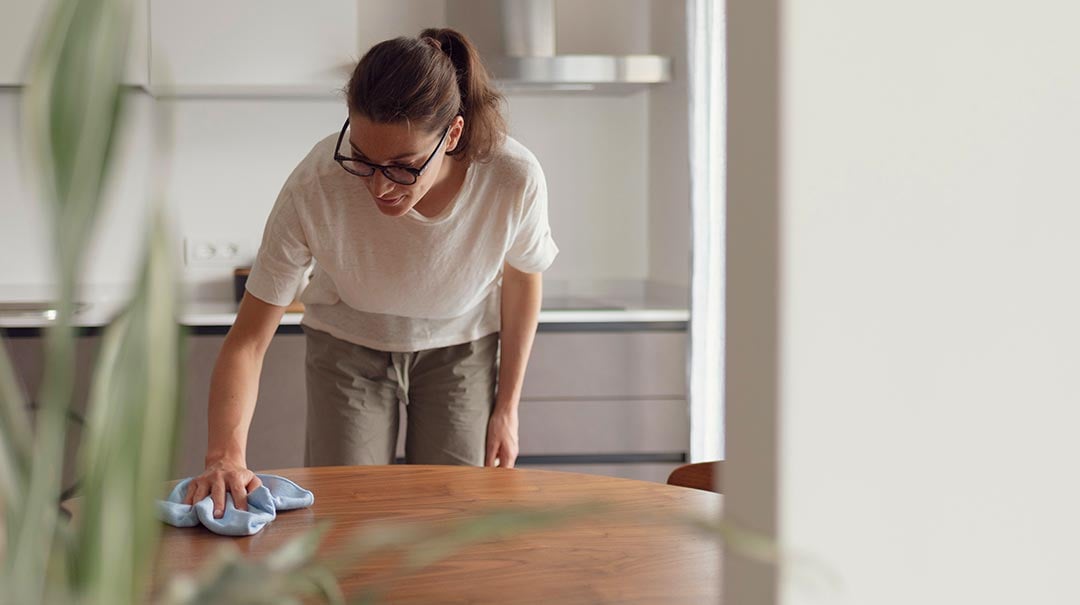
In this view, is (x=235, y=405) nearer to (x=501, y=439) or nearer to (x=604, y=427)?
(x=501, y=439)

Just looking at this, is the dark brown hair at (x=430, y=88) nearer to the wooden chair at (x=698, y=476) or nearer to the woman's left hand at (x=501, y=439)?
the woman's left hand at (x=501, y=439)

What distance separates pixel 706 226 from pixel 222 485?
6.75 feet

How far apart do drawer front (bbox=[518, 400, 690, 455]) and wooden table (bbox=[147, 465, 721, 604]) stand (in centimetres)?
159

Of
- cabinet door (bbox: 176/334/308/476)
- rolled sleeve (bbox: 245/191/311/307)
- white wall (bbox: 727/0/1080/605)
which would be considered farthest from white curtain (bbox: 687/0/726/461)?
white wall (bbox: 727/0/1080/605)

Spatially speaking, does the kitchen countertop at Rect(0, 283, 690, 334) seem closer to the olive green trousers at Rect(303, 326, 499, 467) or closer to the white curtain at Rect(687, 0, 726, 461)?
the white curtain at Rect(687, 0, 726, 461)

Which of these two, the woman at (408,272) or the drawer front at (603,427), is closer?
the woman at (408,272)

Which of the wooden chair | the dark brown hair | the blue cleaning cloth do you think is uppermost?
the dark brown hair

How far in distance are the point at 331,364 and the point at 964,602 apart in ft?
5.65

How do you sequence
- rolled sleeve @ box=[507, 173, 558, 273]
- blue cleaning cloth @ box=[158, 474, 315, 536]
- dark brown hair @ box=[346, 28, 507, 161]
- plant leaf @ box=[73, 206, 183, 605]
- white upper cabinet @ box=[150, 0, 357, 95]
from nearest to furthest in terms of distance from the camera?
plant leaf @ box=[73, 206, 183, 605] < blue cleaning cloth @ box=[158, 474, 315, 536] < dark brown hair @ box=[346, 28, 507, 161] < rolled sleeve @ box=[507, 173, 558, 273] < white upper cabinet @ box=[150, 0, 357, 95]

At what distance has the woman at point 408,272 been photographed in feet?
5.83

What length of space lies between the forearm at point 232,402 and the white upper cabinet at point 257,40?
5.80ft

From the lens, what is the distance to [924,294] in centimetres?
64

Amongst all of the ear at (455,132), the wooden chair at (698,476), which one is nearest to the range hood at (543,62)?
the ear at (455,132)

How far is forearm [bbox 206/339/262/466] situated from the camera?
1.61 metres
